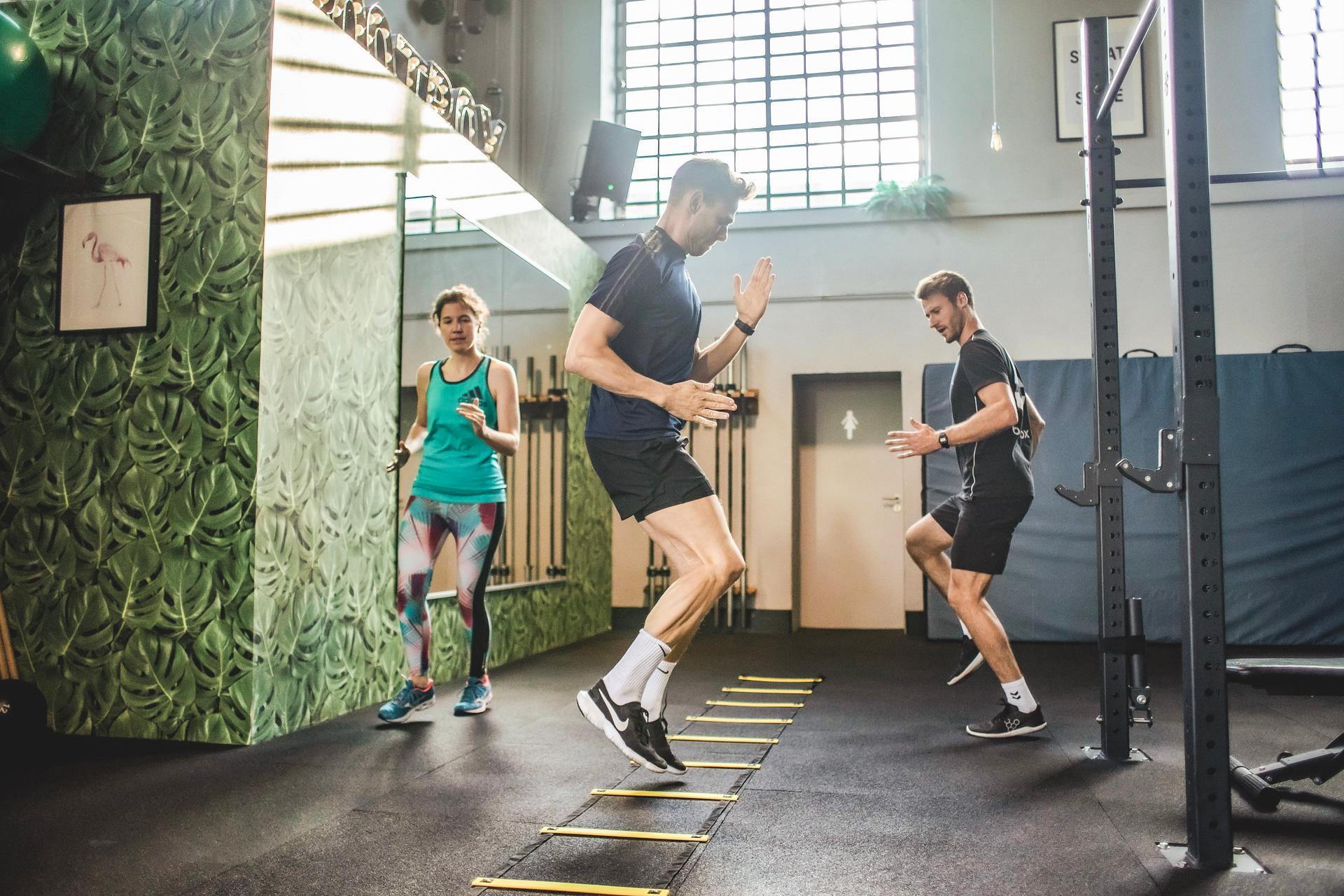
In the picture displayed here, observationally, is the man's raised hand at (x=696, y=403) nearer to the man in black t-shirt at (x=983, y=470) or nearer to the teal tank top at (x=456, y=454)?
the man in black t-shirt at (x=983, y=470)

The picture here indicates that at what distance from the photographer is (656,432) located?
8.33 ft

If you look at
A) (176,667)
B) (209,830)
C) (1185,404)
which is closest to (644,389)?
(1185,404)

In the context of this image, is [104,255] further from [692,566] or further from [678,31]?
[678,31]

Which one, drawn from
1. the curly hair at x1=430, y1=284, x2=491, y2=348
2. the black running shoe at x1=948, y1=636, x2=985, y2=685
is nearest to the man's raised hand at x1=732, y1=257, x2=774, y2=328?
the curly hair at x1=430, y1=284, x2=491, y2=348

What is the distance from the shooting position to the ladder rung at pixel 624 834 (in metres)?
2.19

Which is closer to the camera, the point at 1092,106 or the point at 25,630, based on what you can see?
the point at 1092,106

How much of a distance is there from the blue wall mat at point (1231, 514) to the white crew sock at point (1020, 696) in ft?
9.44

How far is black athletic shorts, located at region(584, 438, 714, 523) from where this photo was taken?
2.52m

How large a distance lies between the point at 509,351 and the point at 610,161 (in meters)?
2.26

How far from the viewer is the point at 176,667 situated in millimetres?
3266

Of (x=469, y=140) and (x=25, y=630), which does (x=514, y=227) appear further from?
(x=25, y=630)

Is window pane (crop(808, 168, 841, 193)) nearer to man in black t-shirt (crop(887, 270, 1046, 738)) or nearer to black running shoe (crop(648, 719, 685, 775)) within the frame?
man in black t-shirt (crop(887, 270, 1046, 738))

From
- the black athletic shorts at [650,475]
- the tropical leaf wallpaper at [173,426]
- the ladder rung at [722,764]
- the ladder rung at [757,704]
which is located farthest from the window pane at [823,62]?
the ladder rung at [722,764]

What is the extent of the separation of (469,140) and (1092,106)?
3.08 meters
